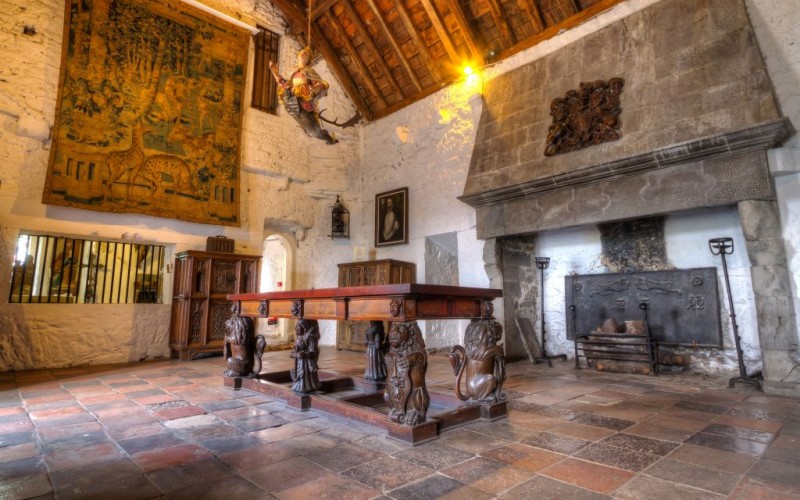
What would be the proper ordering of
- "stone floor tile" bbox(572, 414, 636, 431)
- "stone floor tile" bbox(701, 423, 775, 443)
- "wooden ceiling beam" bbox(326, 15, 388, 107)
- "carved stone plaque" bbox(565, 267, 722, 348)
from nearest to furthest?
"stone floor tile" bbox(701, 423, 775, 443) → "stone floor tile" bbox(572, 414, 636, 431) → "carved stone plaque" bbox(565, 267, 722, 348) → "wooden ceiling beam" bbox(326, 15, 388, 107)

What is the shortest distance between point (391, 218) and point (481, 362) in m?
5.12

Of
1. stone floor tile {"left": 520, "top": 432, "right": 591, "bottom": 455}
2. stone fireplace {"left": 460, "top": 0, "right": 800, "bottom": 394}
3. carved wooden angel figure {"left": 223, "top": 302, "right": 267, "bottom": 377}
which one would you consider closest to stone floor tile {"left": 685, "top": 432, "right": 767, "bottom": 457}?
stone floor tile {"left": 520, "top": 432, "right": 591, "bottom": 455}

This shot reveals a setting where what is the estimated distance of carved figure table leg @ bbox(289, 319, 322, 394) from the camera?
3.12 m

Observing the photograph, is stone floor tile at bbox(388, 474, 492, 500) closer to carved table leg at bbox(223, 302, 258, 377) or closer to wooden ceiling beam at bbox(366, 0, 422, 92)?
carved table leg at bbox(223, 302, 258, 377)

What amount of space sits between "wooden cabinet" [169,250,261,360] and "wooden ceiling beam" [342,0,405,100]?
4.26 meters

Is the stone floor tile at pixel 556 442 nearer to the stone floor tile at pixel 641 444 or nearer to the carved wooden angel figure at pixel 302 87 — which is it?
the stone floor tile at pixel 641 444

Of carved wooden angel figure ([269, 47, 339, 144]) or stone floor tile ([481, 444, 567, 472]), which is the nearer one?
stone floor tile ([481, 444, 567, 472])

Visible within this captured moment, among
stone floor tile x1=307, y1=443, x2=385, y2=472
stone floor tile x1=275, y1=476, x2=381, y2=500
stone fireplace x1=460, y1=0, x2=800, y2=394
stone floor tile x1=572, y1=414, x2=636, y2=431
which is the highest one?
stone fireplace x1=460, y1=0, x2=800, y2=394

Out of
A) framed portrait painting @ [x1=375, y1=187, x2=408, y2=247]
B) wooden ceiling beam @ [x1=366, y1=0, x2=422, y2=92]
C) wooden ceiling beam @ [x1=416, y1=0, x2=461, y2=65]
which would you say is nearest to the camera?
wooden ceiling beam @ [x1=416, y1=0, x2=461, y2=65]

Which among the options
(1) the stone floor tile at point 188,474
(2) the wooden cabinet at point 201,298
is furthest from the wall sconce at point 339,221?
(1) the stone floor tile at point 188,474

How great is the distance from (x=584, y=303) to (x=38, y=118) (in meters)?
7.38

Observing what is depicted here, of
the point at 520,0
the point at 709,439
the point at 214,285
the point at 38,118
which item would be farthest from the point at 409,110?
the point at 709,439

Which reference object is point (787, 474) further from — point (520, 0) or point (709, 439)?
A: point (520, 0)

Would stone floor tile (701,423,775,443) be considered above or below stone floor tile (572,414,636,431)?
above
